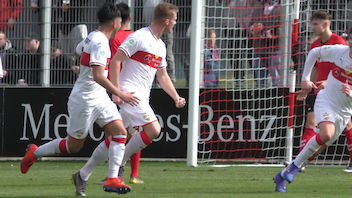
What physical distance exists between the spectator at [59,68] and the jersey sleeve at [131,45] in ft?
17.3

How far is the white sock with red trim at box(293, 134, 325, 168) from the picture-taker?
8.79m

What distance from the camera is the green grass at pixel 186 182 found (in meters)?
8.52

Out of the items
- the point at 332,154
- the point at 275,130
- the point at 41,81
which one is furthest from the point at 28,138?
the point at 332,154

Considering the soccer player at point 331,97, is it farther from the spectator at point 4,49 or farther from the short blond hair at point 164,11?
the spectator at point 4,49

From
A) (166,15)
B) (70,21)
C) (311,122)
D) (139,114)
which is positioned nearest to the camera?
(139,114)

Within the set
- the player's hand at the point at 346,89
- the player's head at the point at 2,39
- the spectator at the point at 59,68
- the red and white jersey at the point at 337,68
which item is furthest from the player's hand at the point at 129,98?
the player's head at the point at 2,39

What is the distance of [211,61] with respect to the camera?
13.3 m

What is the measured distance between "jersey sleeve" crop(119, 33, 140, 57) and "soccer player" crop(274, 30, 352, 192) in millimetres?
1766

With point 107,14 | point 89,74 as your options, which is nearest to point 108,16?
point 107,14

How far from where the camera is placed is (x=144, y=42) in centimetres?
903

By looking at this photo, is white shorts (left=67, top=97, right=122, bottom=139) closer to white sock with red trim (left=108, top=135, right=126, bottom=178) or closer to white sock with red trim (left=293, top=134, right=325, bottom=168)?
white sock with red trim (left=108, top=135, right=126, bottom=178)

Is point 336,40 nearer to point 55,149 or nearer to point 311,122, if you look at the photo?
point 311,122

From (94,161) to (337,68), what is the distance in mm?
2857

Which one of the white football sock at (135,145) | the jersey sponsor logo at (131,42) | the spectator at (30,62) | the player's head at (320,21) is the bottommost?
the white football sock at (135,145)
